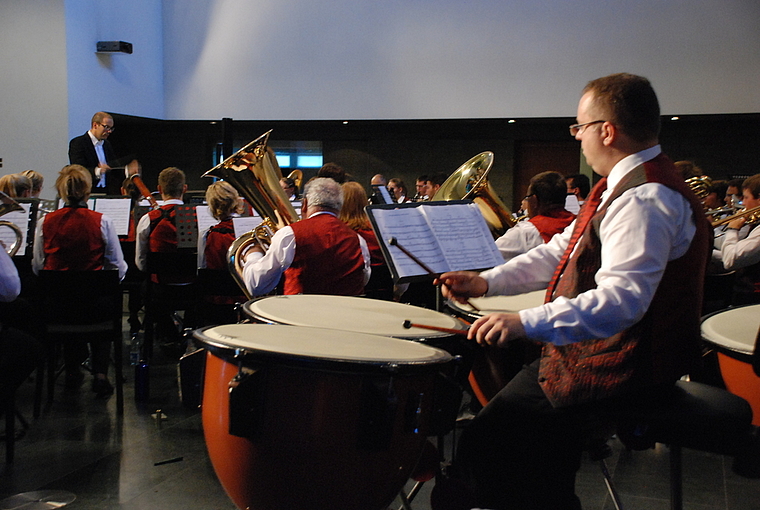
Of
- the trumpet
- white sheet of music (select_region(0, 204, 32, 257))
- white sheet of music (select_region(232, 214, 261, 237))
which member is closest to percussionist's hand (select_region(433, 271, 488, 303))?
white sheet of music (select_region(232, 214, 261, 237))

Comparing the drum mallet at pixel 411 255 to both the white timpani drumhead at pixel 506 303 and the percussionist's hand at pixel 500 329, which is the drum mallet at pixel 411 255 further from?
the percussionist's hand at pixel 500 329

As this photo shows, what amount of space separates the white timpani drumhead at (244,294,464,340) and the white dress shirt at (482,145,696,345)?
465 mm

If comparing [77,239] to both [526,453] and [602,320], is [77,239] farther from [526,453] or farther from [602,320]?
[602,320]

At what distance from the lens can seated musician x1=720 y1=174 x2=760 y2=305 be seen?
4055 millimetres

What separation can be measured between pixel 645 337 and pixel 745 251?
2.97 metres

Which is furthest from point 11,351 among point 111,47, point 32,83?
point 111,47

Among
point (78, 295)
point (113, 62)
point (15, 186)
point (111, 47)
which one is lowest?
point (78, 295)

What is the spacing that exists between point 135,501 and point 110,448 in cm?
67

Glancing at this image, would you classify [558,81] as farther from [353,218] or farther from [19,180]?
[19,180]

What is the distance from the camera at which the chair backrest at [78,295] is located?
3.53 metres

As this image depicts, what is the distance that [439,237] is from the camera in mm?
2506

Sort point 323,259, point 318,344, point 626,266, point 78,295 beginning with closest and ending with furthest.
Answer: point 626,266 → point 318,344 → point 323,259 → point 78,295

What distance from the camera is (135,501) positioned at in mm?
2592

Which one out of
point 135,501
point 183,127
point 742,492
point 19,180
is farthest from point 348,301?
point 183,127
